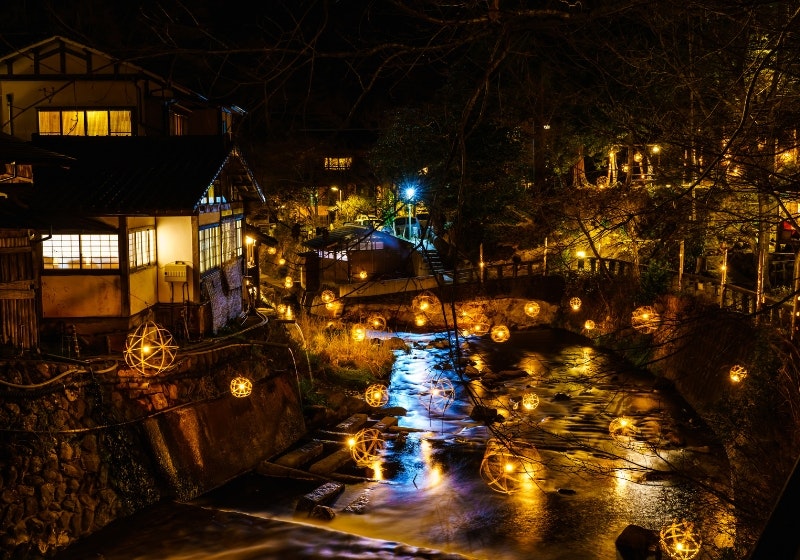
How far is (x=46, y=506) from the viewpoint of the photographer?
1207 centimetres

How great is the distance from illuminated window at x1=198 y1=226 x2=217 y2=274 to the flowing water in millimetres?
6556

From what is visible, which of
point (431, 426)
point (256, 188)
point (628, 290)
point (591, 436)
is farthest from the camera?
point (628, 290)

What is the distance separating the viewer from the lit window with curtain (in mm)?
19250

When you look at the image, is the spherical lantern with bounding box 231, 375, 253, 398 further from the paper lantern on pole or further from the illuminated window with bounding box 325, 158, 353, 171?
the illuminated window with bounding box 325, 158, 353, 171

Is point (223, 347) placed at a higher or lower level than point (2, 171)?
lower

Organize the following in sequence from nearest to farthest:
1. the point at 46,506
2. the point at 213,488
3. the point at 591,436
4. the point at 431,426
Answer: the point at 46,506 < the point at 213,488 < the point at 591,436 < the point at 431,426

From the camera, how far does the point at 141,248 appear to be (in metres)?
17.5

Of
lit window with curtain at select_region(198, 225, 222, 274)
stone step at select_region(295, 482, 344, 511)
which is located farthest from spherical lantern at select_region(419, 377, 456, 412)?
lit window with curtain at select_region(198, 225, 222, 274)

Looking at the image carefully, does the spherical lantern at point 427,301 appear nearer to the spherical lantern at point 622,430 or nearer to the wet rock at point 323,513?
the spherical lantern at point 622,430

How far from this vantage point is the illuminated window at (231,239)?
21809 millimetres

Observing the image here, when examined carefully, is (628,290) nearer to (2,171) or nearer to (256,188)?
(256,188)

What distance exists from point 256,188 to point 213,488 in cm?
1144

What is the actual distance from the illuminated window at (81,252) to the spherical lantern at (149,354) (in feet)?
9.46

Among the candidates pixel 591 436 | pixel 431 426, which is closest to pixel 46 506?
pixel 431 426
